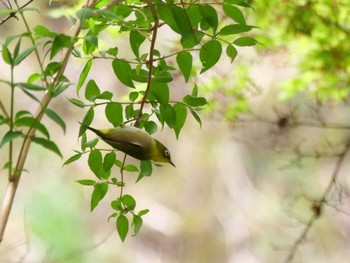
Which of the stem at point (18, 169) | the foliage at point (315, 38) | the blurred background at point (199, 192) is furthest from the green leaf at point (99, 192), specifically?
the blurred background at point (199, 192)

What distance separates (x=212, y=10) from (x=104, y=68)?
7.14 feet

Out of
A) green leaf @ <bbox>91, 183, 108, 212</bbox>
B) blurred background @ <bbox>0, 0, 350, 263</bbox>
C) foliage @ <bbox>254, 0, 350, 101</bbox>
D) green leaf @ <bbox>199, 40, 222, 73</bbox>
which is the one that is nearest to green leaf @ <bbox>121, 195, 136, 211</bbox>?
green leaf @ <bbox>91, 183, 108, 212</bbox>

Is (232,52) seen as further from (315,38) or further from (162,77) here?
(315,38)

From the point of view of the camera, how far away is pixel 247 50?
1.67 meters

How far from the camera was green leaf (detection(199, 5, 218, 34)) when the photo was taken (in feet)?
1.46

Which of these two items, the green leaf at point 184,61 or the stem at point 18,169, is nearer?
the stem at point 18,169

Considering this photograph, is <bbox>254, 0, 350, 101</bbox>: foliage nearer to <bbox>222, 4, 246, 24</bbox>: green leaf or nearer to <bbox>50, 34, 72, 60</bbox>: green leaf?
<bbox>222, 4, 246, 24</bbox>: green leaf

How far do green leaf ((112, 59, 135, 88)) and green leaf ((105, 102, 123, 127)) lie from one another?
19 millimetres

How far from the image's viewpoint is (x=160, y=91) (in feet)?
1.56

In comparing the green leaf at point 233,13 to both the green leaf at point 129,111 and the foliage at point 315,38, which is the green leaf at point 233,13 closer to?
the green leaf at point 129,111

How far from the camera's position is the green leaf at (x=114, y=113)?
1.56ft

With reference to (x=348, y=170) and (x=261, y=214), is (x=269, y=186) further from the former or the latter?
(x=348, y=170)

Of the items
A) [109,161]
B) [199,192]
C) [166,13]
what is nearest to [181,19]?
[166,13]

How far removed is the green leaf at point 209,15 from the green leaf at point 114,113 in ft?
0.31
